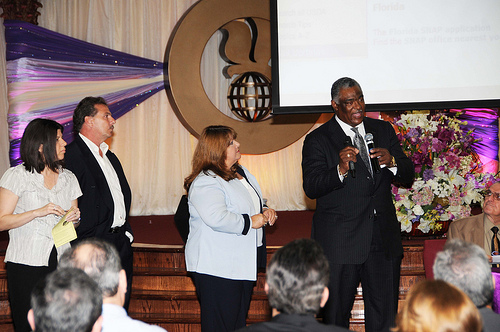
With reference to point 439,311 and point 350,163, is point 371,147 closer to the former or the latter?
point 350,163

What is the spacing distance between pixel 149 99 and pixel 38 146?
13.4ft

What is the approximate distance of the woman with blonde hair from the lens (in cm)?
150

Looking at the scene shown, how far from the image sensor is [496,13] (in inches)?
179

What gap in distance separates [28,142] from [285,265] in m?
1.97

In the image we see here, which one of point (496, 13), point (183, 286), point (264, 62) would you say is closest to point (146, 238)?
point (183, 286)

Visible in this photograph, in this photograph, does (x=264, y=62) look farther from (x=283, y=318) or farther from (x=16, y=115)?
(x=283, y=318)

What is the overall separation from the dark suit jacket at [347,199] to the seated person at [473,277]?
1210 millimetres

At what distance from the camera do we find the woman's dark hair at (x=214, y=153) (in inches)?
129

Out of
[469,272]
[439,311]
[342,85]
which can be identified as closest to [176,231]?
[342,85]

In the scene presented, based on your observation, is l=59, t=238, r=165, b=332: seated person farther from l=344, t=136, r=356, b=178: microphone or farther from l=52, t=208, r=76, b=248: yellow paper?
l=344, t=136, r=356, b=178: microphone

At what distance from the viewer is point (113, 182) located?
11.8 feet

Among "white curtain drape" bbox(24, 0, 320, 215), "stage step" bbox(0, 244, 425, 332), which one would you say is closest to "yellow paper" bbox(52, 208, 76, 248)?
"stage step" bbox(0, 244, 425, 332)

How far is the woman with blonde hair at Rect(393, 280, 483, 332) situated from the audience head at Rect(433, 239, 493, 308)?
0.97 ft

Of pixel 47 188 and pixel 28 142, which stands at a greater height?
pixel 28 142
